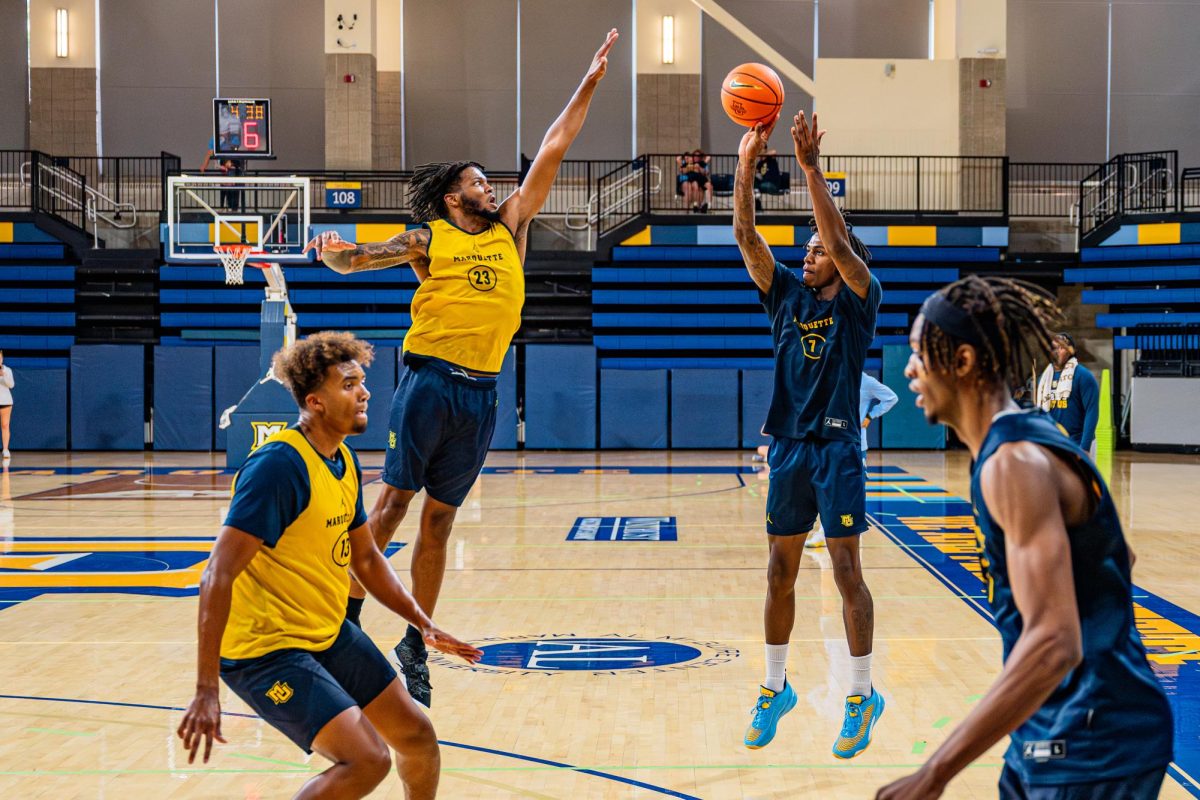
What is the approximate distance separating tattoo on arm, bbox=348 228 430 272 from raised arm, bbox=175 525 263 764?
66.0 inches

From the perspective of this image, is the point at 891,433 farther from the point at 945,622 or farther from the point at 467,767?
the point at 467,767

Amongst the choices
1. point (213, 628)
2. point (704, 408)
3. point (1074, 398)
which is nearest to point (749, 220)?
point (213, 628)

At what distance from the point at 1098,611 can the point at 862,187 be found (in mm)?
19512

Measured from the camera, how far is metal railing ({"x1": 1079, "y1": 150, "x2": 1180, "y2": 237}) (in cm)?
1945

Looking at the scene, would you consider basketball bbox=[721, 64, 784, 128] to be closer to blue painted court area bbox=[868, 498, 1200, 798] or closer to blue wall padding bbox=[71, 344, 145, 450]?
blue painted court area bbox=[868, 498, 1200, 798]

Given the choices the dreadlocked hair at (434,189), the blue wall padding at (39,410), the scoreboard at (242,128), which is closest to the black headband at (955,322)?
the dreadlocked hair at (434,189)

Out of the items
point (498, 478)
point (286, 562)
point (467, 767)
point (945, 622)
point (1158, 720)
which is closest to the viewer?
point (1158, 720)

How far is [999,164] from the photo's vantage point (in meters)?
21.0

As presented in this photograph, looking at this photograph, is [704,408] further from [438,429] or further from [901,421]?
[438,429]

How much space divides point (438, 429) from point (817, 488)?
1.51m

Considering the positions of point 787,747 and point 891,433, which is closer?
point 787,747

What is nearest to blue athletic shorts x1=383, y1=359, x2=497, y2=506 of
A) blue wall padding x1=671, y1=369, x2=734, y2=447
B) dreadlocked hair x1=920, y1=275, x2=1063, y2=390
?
dreadlocked hair x1=920, y1=275, x2=1063, y2=390

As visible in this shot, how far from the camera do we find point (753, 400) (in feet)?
64.4

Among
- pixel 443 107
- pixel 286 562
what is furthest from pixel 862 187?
pixel 286 562
